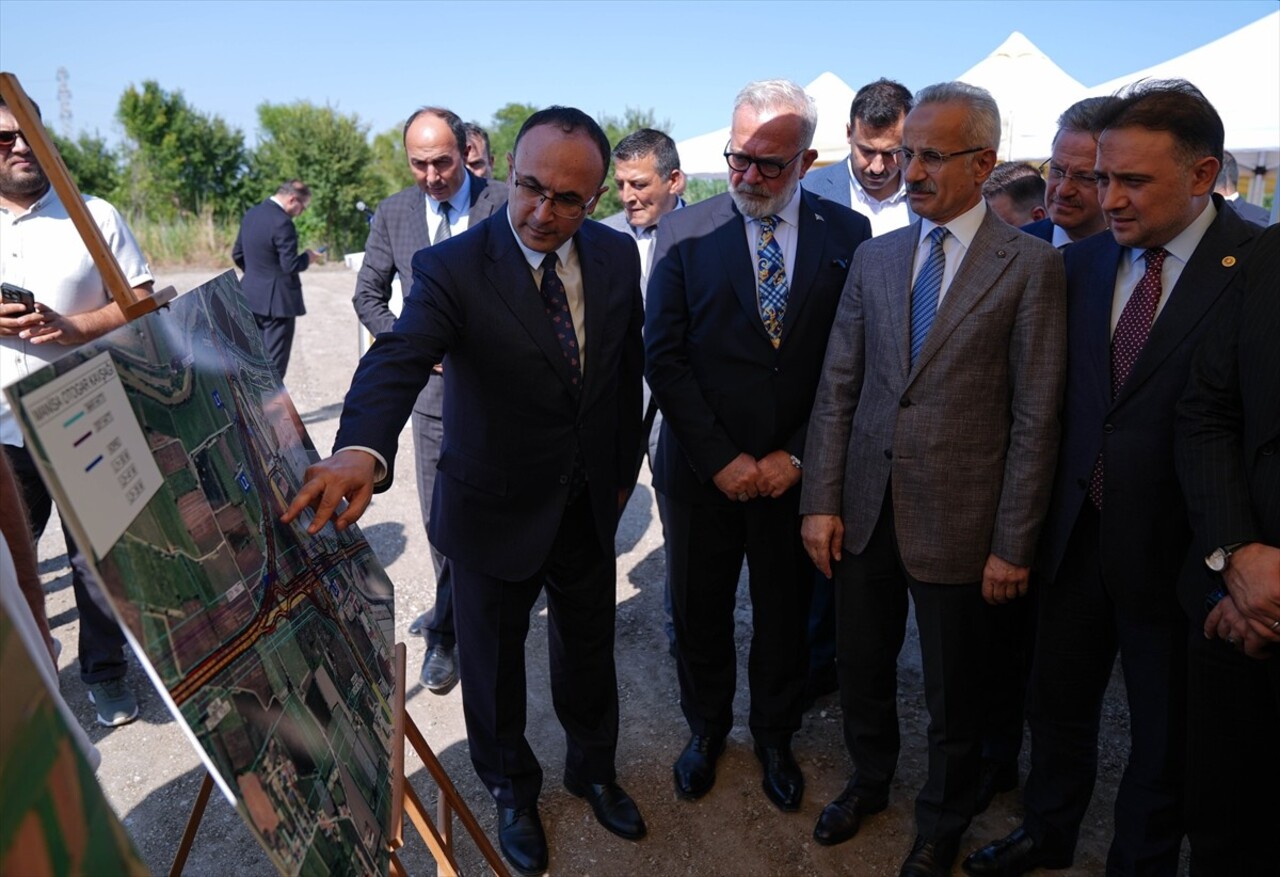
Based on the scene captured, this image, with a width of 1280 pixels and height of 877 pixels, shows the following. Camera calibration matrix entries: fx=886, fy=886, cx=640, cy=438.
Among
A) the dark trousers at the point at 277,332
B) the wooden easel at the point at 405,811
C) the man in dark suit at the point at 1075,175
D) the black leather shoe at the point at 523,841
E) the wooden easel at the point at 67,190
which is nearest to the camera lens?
the wooden easel at the point at 67,190

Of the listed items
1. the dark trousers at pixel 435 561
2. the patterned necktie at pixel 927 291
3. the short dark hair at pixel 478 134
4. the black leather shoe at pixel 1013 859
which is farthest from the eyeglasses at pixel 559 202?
the short dark hair at pixel 478 134

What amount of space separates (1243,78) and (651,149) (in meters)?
5.31

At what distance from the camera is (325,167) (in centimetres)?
2691

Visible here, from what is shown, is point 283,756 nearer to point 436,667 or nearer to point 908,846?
point 908,846

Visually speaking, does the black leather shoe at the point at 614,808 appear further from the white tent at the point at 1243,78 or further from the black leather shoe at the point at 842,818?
the white tent at the point at 1243,78

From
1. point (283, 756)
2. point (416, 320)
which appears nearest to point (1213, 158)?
point (416, 320)

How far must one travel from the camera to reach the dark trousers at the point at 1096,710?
235cm

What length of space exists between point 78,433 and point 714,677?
2.54 m

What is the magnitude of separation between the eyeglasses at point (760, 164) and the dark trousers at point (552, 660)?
118 centimetres

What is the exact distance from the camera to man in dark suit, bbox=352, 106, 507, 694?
3.98m

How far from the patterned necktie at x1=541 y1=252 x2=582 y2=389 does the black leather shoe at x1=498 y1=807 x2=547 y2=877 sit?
1.43 m

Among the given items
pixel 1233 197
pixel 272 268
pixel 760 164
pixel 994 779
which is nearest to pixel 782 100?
pixel 760 164

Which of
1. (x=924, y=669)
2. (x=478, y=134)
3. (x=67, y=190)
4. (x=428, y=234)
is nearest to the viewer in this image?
(x=67, y=190)

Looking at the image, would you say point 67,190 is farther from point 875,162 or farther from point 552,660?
point 875,162
